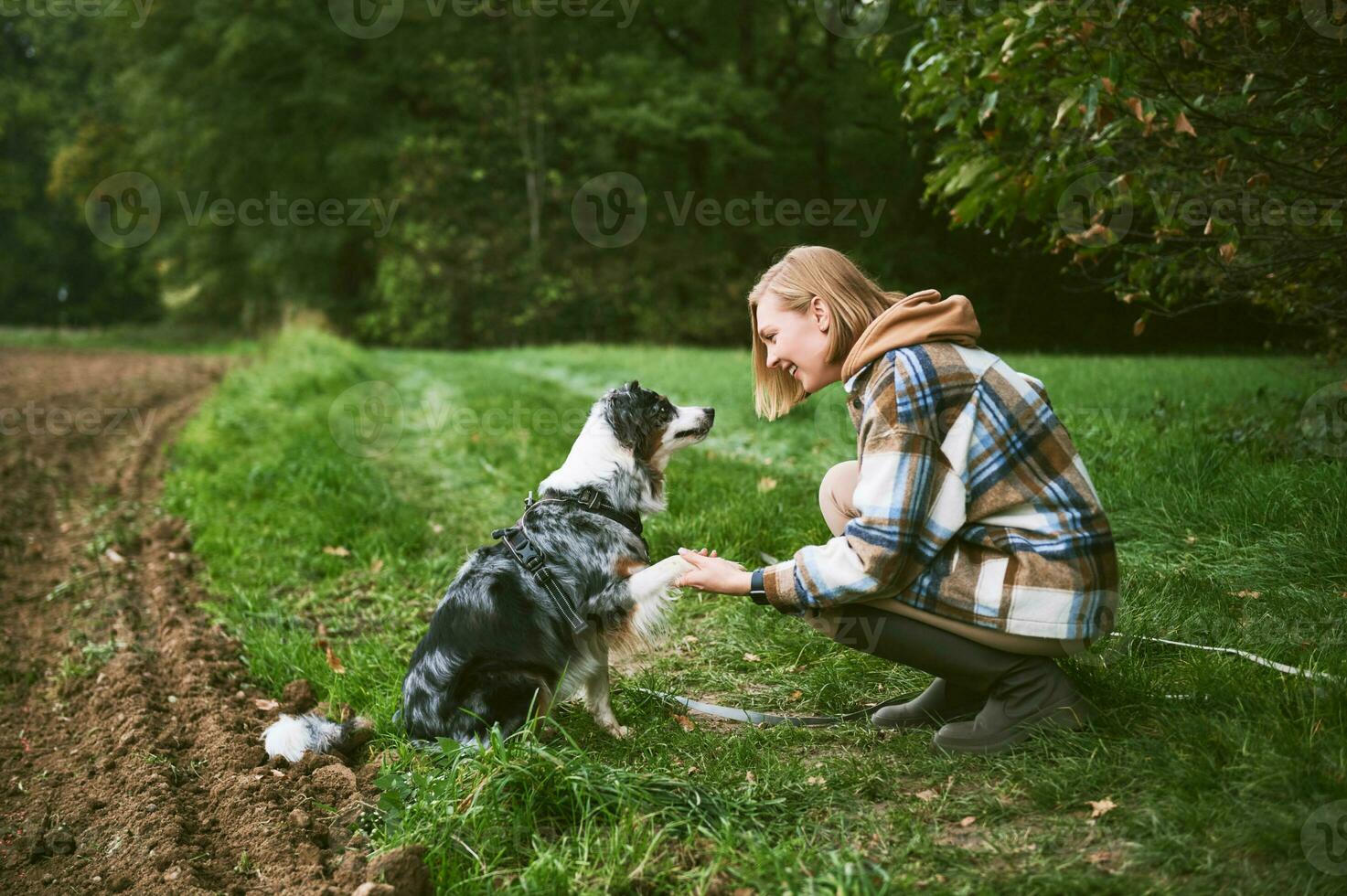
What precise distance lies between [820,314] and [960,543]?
2.72 ft

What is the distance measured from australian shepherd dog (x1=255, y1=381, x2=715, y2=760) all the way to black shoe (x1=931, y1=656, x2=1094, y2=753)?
1.12m

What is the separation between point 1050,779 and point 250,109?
2880 centimetres

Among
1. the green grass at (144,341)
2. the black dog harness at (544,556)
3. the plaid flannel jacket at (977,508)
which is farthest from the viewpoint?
the green grass at (144,341)

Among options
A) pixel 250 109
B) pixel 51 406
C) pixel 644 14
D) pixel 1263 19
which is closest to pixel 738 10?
pixel 644 14

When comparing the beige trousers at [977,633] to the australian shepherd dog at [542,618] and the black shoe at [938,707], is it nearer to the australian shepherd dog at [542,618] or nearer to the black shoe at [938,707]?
the black shoe at [938,707]

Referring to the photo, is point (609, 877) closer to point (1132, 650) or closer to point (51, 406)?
point (1132, 650)

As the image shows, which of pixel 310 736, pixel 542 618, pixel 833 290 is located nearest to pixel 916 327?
pixel 833 290

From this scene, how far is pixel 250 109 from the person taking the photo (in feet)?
Answer: 85.6

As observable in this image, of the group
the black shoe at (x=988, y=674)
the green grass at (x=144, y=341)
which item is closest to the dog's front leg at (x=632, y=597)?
the black shoe at (x=988, y=674)

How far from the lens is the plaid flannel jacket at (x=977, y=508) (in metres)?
2.57

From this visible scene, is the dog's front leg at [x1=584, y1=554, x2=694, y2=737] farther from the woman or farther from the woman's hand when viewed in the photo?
the woman

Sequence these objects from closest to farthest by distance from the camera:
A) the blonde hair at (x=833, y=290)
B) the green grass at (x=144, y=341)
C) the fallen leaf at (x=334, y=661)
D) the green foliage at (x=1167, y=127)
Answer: the blonde hair at (x=833, y=290) < the fallen leaf at (x=334, y=661) < the green foliage at (x=1167, y=127) < the green grass at (x=144, y=341)

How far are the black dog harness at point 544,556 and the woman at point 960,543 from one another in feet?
1.99

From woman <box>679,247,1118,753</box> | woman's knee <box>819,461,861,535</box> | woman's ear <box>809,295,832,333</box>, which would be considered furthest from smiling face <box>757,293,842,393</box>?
woman's knee <box>819,461,861,535</box>
